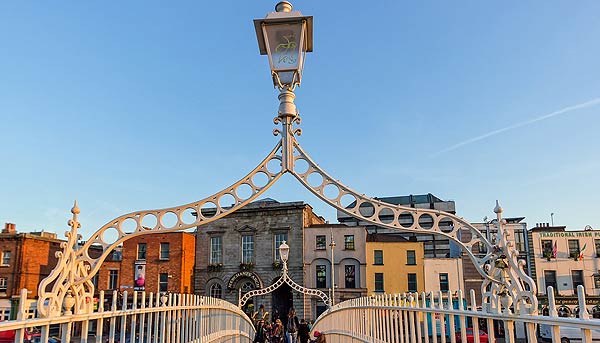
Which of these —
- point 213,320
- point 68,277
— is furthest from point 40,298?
point 213,320

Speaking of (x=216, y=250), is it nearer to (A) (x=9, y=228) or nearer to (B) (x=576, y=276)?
(A) (x=9, y=228)

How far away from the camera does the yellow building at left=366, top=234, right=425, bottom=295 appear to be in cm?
3553

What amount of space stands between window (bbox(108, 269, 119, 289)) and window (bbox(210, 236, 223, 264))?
7.29 metres

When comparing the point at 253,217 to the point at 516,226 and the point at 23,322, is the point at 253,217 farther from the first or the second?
the point at 23,322

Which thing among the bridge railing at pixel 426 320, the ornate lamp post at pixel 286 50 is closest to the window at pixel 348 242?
the bridge railing at pixel 426 320

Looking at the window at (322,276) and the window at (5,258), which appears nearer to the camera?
the window at (5,258)

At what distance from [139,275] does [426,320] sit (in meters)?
35.3

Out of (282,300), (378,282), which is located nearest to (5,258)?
(282,300)

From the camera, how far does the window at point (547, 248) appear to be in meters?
33.3

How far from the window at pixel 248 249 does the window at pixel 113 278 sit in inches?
387

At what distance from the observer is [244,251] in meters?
38.7

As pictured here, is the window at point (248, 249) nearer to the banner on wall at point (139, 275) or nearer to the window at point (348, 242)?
the window at point (348, 242)

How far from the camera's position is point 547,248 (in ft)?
111

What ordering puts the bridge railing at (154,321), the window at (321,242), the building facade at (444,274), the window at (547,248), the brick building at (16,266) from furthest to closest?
the window at (321,242)
the brick building at (16,266)
the building facade at (444,274)
the window at (547,248)
the bridge railing at (154,321)
